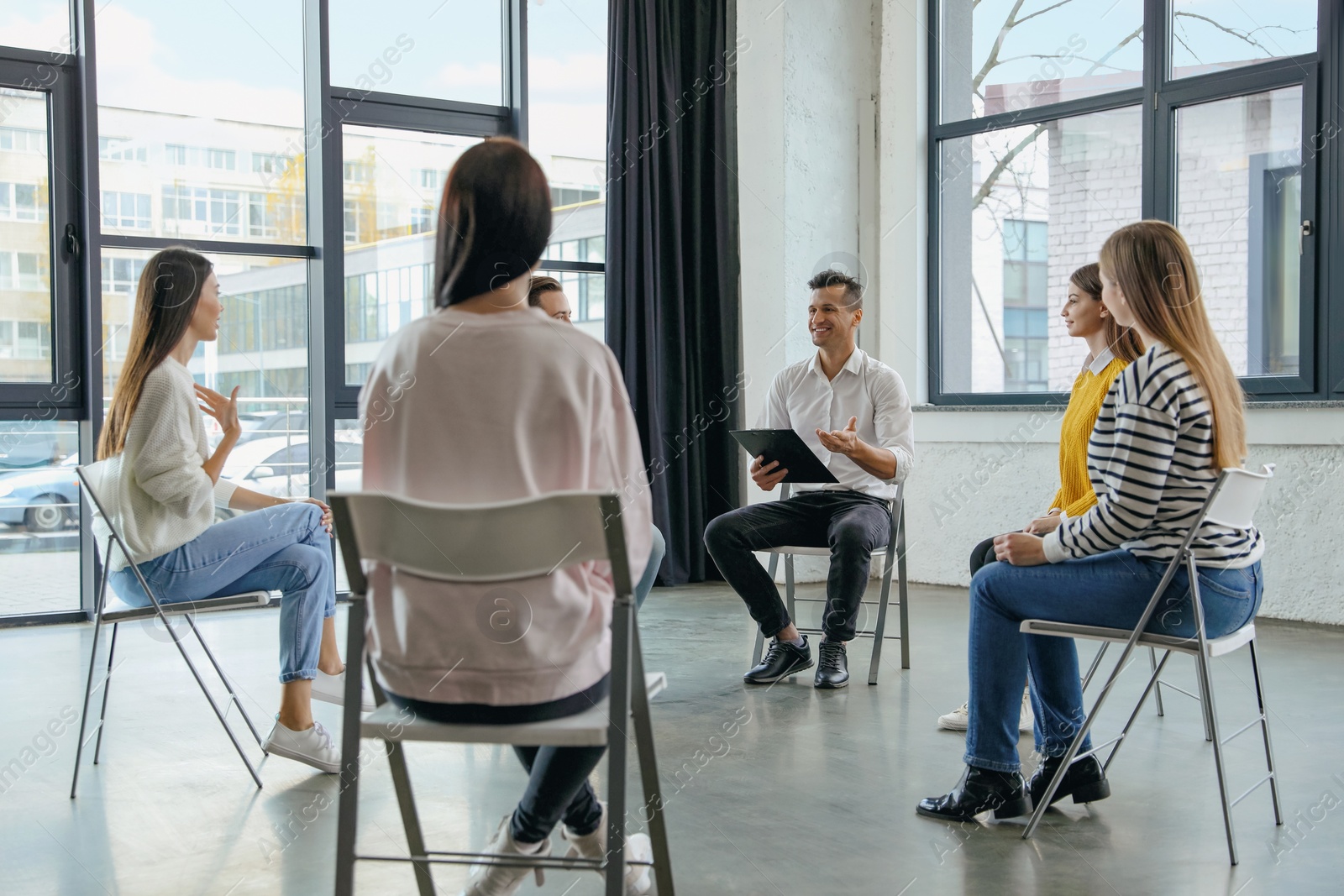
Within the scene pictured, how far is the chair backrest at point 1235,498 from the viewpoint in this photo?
1.94 m

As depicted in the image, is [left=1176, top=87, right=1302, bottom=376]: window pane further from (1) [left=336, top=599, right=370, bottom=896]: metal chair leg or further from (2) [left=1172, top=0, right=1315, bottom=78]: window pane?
(1) [left=336, top=599, right=370, bottom=896]: metal chair leg

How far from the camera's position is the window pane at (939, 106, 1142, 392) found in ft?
16.4

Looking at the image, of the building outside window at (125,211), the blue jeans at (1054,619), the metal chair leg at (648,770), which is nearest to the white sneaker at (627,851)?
the metal chair leg at (648,770)

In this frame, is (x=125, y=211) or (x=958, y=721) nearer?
(x=958, y=721)

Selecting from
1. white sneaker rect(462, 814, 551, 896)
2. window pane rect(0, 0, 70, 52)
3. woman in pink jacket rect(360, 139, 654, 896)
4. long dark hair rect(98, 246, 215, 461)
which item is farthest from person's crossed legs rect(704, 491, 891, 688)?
window pane rect(0, 0, 70, 52)

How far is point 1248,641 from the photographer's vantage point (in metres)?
2.18

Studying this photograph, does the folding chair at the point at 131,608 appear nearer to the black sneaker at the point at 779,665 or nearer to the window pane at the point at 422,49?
the black sneaker at the point at 779,665

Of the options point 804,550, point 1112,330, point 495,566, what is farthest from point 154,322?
point 1112,330

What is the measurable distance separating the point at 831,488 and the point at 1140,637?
160 centimetres

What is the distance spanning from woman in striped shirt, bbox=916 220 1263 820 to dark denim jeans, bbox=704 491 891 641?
3.62ft

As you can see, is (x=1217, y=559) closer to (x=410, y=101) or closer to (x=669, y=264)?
(x=669, y=264)

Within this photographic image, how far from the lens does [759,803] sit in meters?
2.35

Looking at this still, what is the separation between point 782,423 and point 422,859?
7.99 feet

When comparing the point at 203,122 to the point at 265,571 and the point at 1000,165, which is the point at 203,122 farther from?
the point at 1000,165
